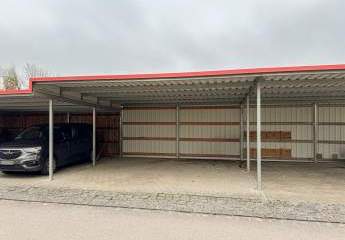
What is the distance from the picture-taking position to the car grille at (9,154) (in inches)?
331

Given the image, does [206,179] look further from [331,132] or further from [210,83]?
[331,132]

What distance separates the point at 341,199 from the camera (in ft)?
19.8

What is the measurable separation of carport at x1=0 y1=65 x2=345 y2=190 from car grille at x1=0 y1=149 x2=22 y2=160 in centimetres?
106

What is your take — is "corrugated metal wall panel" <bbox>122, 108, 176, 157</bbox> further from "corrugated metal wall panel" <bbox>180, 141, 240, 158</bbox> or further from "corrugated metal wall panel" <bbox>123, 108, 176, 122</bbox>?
"corrugated metal wall panel" <bbox>180, 141, 240, 158</bbox>

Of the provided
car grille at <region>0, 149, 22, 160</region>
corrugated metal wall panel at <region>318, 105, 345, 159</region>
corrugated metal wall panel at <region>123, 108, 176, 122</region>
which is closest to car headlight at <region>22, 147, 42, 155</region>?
car grille at <region>0, 149, 22, 160</region>

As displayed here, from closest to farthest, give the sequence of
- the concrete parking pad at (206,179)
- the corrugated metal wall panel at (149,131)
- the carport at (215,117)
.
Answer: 1. the concrete parking pad at (206,179)
2. the carport at (215,117)
3. the corrugated metal wall panel at (149,131)

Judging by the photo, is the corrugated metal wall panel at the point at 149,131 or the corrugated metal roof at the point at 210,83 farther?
the corrugated metal wall panel at the point at 149,131

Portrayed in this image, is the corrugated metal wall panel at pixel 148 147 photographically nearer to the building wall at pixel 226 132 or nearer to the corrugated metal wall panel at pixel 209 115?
the building wall at pixel 226 132

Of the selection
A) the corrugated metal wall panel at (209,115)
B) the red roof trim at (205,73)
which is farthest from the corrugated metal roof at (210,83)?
the corrugated metal wall panel at (209,115)

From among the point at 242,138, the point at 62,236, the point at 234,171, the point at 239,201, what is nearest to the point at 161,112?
the point at 242,138

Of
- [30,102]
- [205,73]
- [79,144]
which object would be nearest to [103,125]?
[79,144]

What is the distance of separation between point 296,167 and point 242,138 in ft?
7.83

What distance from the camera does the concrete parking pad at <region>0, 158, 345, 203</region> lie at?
668 cm

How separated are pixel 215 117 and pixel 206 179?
15.0ft
